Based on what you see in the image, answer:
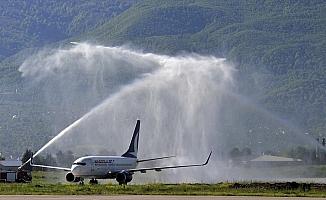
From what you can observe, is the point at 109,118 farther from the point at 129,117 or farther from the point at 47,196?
the point at 47,196

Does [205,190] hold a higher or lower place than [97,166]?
lower

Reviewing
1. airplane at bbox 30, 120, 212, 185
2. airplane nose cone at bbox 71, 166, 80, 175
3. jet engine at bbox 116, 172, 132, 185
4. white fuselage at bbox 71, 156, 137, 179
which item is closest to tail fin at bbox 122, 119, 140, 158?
airplane at bbox 30, 120, 212, 185

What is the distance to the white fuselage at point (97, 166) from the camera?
349 feet

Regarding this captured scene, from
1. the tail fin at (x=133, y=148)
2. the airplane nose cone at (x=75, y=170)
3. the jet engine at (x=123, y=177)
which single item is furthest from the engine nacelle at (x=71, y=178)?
the tail fin at (x=133, y=148)

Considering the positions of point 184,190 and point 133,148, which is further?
point 133,148

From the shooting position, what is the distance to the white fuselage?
106250 millimetres

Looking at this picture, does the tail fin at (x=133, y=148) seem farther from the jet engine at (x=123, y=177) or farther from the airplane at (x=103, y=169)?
the jet engine at (x=123, y=177)

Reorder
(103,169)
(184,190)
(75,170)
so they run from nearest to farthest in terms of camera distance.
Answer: (184,190) < (75,170) < (103,169)

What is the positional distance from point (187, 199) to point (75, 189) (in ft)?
55.4

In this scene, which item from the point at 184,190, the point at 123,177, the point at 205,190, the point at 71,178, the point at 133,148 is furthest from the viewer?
the point at 133,148

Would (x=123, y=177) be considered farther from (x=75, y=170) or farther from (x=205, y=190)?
(x=205, y=190)

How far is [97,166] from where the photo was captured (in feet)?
351

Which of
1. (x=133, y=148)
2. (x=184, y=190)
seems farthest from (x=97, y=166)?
(x=184, y=190)

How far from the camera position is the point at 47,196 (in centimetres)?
7206
